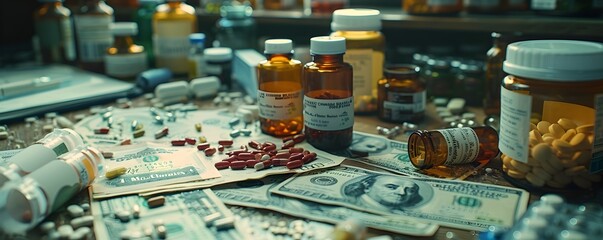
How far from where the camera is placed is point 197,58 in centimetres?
139

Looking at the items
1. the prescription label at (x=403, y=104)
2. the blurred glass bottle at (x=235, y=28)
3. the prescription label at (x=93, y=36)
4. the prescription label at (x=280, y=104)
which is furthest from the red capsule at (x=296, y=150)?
the prescription label at (x=93, y=36)

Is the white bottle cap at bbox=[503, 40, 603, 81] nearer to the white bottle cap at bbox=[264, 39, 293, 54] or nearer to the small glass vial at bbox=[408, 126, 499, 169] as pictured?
the small glass vial at bbox=[408, 126, 499, 169]

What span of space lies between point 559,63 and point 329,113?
321 millimetres

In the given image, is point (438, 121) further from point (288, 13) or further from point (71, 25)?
point (71, 25)

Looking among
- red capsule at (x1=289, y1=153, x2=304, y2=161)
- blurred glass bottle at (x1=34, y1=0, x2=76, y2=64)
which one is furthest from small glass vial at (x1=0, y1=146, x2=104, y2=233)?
blurred glass bottle at (x1=34, y1=0, x2=76, y2=64)

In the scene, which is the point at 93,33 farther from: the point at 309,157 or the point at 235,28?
the point at 309,157

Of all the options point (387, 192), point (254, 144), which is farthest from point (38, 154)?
point (387, 192)

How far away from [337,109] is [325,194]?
0.59 feet

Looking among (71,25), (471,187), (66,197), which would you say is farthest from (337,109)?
(71,25)

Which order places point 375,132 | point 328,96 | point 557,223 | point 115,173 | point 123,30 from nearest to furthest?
point 557,223 → point 115,173 → point 328,96 → point 375,132 → point 123,30

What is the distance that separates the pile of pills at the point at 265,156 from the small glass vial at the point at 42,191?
7.3 inches

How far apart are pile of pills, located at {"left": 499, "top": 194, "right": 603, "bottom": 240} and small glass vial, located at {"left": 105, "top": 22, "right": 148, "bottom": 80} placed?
104 cm

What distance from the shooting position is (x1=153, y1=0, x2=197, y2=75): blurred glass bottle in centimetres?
142

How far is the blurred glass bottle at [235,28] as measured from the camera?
146 cm
